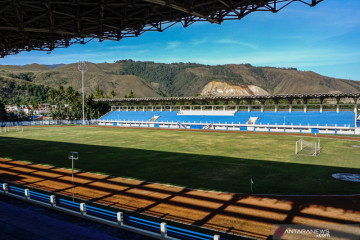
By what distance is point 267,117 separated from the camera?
77688 millimetres

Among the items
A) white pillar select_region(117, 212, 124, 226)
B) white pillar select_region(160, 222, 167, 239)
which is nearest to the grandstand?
white pillar select_region(117, 212, 124, 226)

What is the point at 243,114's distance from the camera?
276 ft

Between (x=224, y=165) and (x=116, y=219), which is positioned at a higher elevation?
(x=116, y=219)

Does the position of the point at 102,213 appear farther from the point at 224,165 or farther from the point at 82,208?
the point at 224,165

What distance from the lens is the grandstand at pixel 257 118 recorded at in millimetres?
66356

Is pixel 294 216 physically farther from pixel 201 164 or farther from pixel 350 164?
pixel 350 164

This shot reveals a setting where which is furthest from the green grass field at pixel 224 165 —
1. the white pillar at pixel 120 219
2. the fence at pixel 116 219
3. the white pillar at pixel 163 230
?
the white pillar at pixel 163 230

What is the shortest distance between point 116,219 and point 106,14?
1448 cm

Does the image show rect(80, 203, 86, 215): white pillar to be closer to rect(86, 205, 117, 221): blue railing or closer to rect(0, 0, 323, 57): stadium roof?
rect(86, 205, 117, 221): blue railing

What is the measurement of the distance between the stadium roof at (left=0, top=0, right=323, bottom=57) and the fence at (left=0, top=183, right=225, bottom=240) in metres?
11.7

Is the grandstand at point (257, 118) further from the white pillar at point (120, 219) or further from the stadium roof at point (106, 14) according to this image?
the white pillar at point (120, 219)

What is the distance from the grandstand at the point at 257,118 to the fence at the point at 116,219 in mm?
63878

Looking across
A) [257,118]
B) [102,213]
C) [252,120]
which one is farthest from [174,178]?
[257,118]

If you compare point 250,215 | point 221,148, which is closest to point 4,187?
point 250,215
